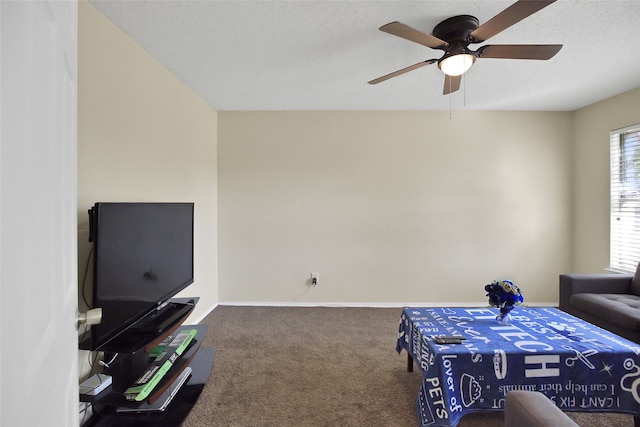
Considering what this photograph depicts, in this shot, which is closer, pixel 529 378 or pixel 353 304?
pixel 529 378

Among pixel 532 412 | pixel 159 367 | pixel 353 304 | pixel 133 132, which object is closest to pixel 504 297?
pixel 532 412

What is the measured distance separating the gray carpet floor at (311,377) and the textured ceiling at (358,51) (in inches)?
100

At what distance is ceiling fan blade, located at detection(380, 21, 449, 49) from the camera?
5.51 ft

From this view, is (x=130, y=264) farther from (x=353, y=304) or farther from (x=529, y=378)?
(x=353, y=304)

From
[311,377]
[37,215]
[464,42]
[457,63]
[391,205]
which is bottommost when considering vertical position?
[311,377]

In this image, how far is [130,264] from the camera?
1780 millimetres

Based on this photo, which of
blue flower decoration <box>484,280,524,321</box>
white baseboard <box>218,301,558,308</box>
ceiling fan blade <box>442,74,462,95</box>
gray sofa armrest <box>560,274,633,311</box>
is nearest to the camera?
blue flower decoration <box>484,280,524,321</box>

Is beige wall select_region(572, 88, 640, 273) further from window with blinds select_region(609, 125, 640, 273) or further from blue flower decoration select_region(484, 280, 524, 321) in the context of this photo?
blue flower decoration select_region(484, 280, 524, 321)

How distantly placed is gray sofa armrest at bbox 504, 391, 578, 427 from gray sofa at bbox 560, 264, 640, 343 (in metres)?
2.16

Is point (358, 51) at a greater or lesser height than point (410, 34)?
greater

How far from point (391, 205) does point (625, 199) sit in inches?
99.5

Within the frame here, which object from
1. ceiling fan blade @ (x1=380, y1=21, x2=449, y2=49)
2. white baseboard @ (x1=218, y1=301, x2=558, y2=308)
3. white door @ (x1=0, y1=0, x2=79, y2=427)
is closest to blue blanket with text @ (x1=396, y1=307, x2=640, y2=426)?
white door @ (x1=0, y1=0, x2=79, y2=427)

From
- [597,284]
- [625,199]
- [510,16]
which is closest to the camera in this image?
[510,16]

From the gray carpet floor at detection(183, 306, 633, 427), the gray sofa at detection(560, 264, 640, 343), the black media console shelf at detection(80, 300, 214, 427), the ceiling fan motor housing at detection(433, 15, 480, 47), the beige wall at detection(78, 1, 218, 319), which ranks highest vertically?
the ceiling fan motor housing at detection(433, 15, 480, 47)
